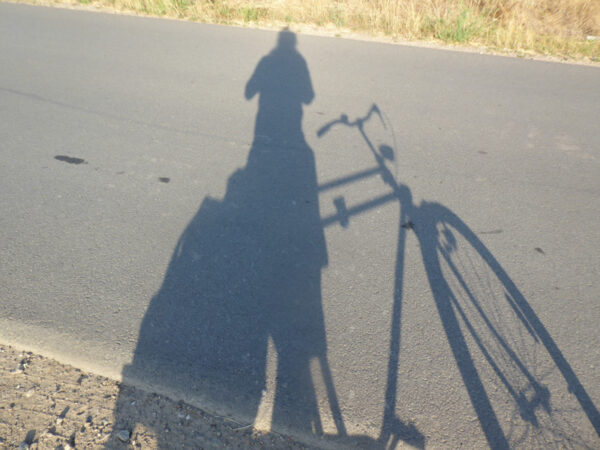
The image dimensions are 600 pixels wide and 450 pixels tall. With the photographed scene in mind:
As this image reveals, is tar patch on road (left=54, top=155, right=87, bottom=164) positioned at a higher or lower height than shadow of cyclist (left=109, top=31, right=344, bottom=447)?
higher

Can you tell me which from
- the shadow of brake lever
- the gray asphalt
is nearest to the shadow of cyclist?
the gray asphalt

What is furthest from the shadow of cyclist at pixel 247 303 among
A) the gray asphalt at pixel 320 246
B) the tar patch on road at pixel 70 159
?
the tar patch on road at pixel 70 159

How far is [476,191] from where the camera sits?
160 inches

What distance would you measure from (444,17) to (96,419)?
8791 mm

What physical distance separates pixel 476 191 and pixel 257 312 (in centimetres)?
251

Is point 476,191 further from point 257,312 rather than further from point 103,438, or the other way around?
point 103,438

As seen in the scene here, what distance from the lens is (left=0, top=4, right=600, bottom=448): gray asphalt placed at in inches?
96.8

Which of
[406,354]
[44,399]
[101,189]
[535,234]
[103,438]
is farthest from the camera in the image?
[101,189]

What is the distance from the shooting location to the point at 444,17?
8227 mm

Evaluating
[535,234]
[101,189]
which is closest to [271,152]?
[101,189]

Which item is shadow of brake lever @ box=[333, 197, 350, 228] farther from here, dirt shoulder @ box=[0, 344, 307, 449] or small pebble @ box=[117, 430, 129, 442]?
small pebble @ box=[117, 430, 129, 442]

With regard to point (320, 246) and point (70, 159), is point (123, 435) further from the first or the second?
point (70, 159)

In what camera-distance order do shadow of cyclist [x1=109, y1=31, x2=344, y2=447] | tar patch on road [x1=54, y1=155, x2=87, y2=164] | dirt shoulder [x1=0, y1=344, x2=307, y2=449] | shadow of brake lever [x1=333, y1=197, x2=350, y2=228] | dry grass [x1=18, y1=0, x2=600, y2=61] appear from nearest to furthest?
dirt shoulder [x1=0, y1=344, x2=307, y2=449] → shadow of cyclist [x1=109, y1=31, x2=344, y2=447] → shadow of brake lever [x1=333, y1=197, x2=350, y2=228] → tar patch on road [x1=54, y1=155, x2=87, y2=164] → dry grass [x1=18, y1=0, x2=600, y2=61]

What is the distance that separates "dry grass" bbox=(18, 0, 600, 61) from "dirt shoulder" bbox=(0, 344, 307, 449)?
791 centimetres
